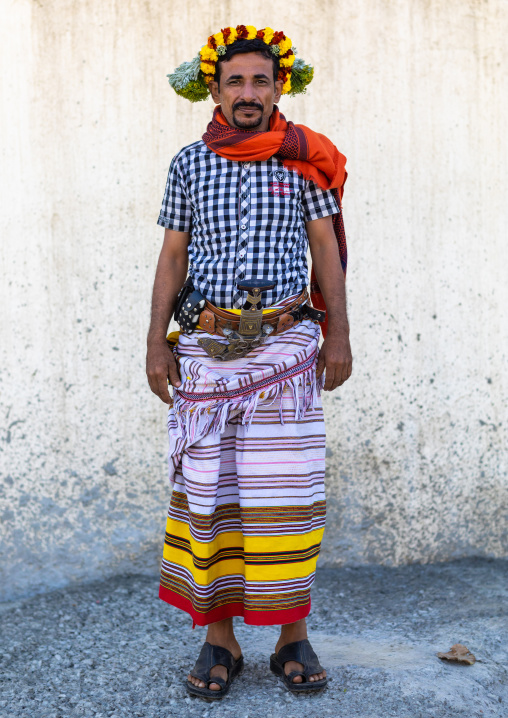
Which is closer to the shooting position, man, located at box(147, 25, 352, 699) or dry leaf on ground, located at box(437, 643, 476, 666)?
man, located at box(147, 25, 352, 699)

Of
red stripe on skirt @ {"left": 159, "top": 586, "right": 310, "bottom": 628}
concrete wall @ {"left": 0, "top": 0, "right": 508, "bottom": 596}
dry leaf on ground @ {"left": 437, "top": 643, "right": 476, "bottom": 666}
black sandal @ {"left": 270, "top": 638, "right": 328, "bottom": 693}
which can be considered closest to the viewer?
Result: red stripe on skirt @ {"left": 159, "top": 586, "right": 310, "bottom": 628}

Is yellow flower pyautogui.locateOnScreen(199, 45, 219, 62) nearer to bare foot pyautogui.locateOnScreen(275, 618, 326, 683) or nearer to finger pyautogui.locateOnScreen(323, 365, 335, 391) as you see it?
finger pyautogui.locateOnScreen(323, 365, 335, 391)

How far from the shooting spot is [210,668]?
96.0 inches

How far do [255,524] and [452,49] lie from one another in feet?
8.40

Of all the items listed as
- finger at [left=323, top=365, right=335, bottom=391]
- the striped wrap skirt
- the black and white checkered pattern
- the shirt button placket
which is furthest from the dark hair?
finger at [left=323, top=365, right=335, bottom=391]

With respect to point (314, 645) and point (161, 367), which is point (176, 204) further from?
point (314, 645)

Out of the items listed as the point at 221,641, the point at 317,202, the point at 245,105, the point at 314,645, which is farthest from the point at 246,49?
the point at 314,645

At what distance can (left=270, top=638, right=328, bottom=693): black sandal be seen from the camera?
2396 mm

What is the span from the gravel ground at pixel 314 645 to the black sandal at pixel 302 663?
1.3 inches

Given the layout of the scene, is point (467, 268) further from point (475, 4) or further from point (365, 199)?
point (475, 4)

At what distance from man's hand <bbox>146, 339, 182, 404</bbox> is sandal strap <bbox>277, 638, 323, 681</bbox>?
0.92 meters

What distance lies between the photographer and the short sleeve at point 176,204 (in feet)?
8.07

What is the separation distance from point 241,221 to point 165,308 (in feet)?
1.33

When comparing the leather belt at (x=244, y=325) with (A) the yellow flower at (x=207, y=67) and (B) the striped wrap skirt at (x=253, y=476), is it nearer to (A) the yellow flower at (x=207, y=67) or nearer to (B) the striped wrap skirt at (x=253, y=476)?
(B) the striped wrap skirt at (x=253, y=476)
